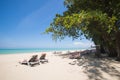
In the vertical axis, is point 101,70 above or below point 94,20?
below

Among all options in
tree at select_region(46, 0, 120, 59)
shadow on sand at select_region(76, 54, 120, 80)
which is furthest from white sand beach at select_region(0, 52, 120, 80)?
tree at select_region(46, 0, 120, 59)

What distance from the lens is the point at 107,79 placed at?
303 inches

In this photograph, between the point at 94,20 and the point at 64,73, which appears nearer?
the point at 64,73

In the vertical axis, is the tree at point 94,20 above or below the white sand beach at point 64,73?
above

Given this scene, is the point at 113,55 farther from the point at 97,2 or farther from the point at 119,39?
the point at 97,2

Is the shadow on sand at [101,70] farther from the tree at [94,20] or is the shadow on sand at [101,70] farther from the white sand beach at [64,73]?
the tree at [94,20]

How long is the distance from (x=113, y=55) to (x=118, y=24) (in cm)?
570

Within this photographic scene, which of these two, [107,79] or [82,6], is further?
[82,6]

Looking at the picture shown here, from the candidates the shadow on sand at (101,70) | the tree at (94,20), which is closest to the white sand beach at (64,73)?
the shadow on sand at (101,70)

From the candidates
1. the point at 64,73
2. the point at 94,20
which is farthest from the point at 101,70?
the point at 94,20

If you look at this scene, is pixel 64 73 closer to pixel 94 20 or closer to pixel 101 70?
pixel 101 70

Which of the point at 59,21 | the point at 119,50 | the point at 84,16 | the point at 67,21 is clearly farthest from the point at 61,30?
the point at 119,50

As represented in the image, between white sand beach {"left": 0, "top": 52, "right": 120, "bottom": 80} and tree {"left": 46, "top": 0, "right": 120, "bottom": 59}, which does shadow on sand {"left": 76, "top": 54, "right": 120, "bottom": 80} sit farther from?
tree {"left": 46, "top": 0, "right": 120, "bottom": 59}

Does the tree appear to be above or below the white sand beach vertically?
above
